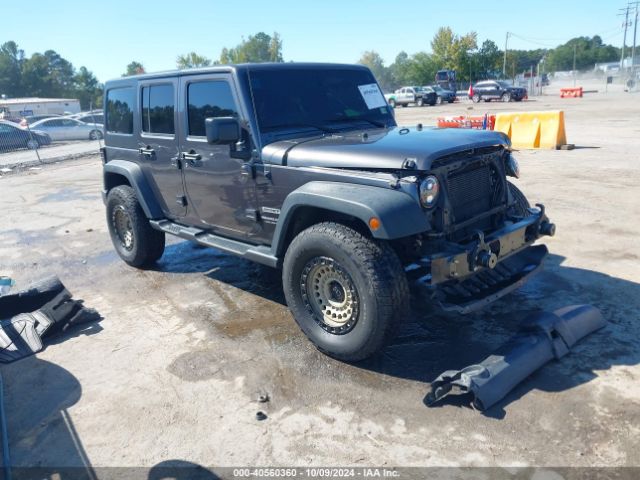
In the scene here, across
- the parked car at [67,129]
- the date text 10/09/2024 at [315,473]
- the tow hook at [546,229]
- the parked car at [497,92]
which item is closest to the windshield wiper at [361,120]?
the tow hook at [546,229]

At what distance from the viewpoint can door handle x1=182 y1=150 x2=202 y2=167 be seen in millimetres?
4898

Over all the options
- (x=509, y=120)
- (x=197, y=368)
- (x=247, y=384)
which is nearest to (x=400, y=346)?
(x=247, y=384)

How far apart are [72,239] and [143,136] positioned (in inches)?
123

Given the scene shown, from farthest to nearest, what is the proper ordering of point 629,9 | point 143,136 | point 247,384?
point 629,9 < point 143,136 < point 247,384

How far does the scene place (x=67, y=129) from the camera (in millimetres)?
25938

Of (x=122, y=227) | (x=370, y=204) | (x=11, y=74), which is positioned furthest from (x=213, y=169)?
(x=11, y=74)

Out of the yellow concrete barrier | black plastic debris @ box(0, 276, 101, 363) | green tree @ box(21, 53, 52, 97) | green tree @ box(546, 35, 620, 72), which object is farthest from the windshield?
green tree @ box(546, 35, 620, 72)

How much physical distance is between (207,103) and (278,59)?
81.3 metres

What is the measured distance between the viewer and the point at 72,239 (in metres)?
7.93

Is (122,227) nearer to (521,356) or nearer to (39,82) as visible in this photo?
(521,356)

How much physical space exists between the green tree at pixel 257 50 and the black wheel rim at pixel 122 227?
81161mm

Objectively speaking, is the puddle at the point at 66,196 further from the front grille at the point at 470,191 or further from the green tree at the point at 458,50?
the green tree at the point at 458,50

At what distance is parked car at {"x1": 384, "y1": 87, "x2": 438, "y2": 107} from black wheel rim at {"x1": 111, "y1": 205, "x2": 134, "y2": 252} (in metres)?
35.3

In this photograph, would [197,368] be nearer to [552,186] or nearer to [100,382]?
[100,382]
